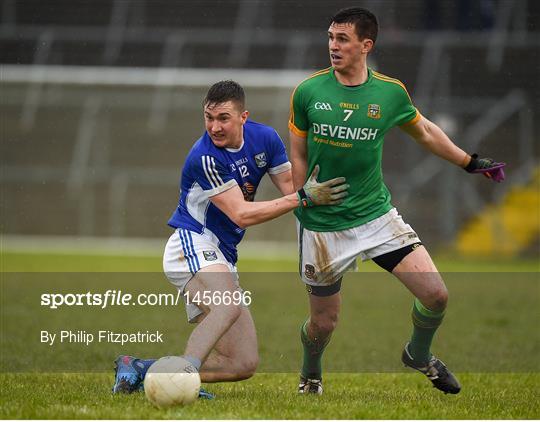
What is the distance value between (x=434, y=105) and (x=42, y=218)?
24.8ft

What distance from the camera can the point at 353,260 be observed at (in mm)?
6430

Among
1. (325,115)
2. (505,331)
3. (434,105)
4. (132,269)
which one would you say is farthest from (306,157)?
(434,105)

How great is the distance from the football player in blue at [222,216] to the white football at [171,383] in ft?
1.09

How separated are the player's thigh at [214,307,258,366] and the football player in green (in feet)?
1.62

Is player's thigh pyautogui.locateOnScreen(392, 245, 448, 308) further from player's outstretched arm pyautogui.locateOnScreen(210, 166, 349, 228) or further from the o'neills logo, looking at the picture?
the o'neills logo

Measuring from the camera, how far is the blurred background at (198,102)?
61.6ft

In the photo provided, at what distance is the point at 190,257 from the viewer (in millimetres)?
6188

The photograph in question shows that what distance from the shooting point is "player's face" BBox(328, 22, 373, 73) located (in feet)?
20.5

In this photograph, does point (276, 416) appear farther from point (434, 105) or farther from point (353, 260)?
point (434, 105)

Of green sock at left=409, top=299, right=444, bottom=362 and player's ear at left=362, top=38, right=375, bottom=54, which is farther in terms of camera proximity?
green sock at left=409, top=299, right=444, bottom=362

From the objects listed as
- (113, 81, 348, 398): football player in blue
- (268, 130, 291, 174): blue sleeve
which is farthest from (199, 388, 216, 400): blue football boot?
(268, 130, 291, 174): blue sleeve

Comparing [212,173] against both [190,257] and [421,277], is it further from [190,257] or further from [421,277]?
[421,277]

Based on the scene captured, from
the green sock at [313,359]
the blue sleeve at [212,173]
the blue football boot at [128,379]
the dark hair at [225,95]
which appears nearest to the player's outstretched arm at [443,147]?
the dark hair at [225,95]

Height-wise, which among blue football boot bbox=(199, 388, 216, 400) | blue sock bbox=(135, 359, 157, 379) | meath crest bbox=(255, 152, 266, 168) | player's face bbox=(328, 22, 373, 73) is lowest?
blue football boot bbox=(199, 388, 216, 400)
